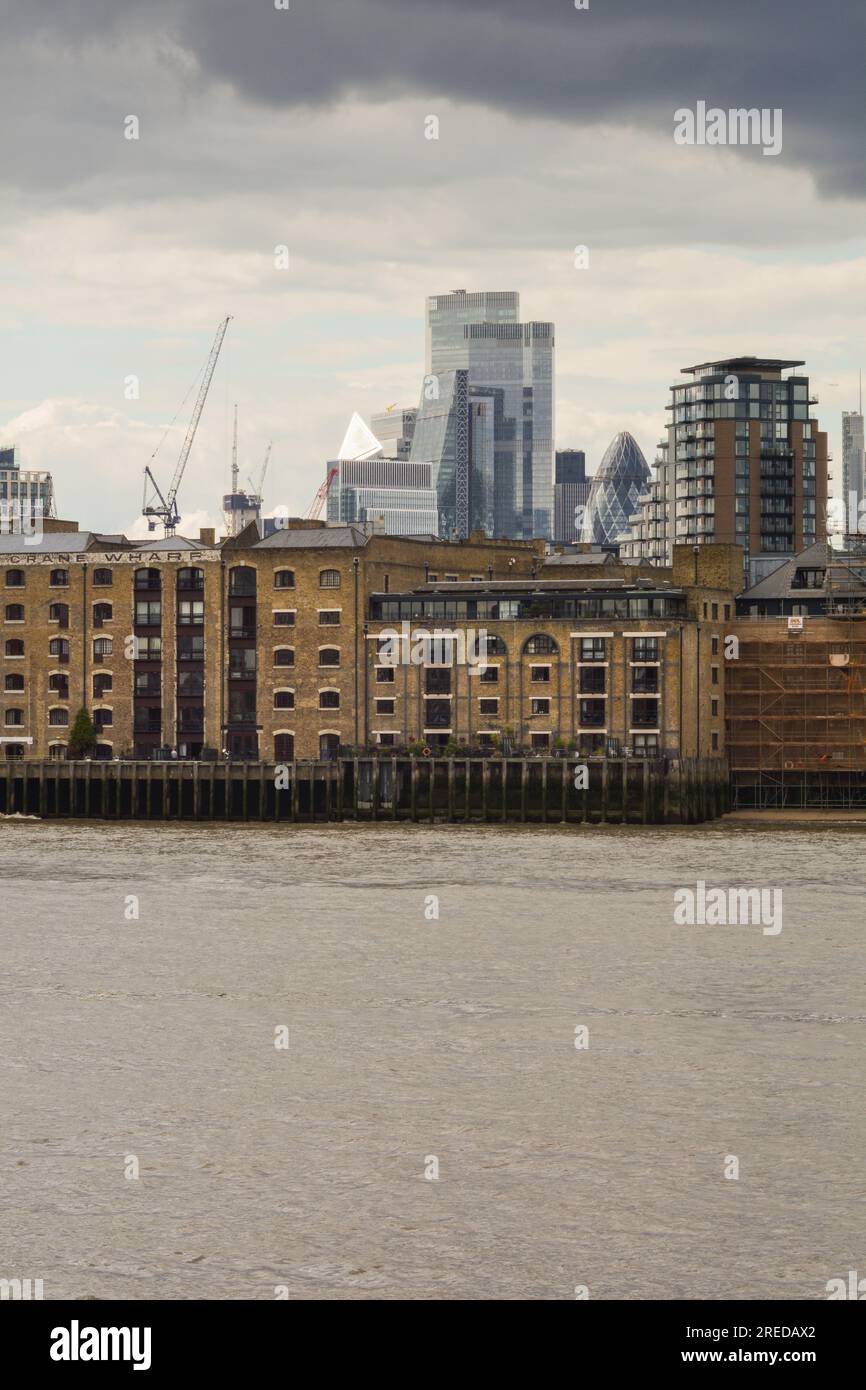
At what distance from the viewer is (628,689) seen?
11519cm

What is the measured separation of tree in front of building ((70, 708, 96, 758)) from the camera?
412 feet

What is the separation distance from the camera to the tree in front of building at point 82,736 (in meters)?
126

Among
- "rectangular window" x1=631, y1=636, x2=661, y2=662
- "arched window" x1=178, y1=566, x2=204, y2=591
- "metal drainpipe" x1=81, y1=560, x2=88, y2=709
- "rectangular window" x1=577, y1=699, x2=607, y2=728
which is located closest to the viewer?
"rectangular window" x1=631, y1=636, x2=661, y2=662

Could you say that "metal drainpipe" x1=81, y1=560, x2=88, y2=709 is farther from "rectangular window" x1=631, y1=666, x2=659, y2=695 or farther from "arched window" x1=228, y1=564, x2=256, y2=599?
"rectangular window" x1=631, y1=666, x2=659, y2=695

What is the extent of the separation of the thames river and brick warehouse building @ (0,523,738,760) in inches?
2018

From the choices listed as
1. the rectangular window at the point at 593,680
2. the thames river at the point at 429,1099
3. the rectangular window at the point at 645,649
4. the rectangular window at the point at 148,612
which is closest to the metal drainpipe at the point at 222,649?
A: the rectangular window at the point at 148,612

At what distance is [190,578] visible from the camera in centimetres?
12688

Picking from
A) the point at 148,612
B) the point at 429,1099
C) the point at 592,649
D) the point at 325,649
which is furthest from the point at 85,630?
the point at 429,1099

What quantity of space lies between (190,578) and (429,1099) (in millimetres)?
95177

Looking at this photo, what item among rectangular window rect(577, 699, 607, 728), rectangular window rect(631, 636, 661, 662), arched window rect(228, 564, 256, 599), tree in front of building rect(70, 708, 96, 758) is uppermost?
arched window rect(228, 564, 256, 599)

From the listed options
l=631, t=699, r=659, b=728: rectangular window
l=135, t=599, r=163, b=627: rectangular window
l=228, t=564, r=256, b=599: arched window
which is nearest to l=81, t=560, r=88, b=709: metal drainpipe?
l=135, t=599, r=163, b=627: rectangular window

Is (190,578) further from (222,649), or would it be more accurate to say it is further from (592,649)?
(592,649)
